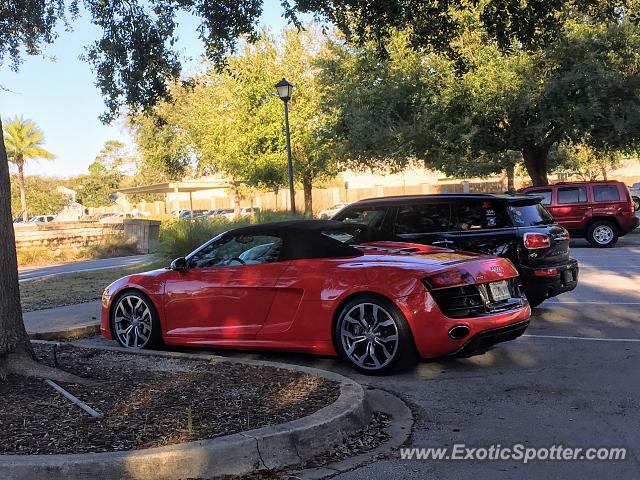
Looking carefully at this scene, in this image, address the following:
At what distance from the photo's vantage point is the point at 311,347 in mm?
6488

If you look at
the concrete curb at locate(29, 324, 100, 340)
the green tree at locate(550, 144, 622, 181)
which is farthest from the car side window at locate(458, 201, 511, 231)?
the green tree at locate(550, 144, 622, 181)

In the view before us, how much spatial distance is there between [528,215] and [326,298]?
383 centimetres

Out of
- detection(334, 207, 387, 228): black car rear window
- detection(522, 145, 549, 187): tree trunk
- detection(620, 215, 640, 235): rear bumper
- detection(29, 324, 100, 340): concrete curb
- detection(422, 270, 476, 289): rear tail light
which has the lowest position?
detection(29, 324, 100, 340): concrete curb

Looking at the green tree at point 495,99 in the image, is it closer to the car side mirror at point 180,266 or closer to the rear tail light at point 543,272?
the rear tail light at point 543,272

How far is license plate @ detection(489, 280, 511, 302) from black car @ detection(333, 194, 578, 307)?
209 cm

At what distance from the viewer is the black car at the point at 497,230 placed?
8.52m

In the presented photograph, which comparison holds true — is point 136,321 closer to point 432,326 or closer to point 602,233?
point 432,326

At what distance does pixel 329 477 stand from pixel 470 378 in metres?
2.61

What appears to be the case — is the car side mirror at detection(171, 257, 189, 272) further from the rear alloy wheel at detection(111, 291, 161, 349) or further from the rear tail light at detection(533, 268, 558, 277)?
the rear tail light at detection(533, 268, 558, 277)

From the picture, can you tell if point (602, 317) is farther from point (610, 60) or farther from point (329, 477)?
point (610, 60)

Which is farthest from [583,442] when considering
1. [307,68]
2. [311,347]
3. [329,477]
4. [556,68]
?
[307,68]

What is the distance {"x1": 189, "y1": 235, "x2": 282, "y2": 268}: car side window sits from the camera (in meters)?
7.11

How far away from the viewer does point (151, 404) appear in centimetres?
498

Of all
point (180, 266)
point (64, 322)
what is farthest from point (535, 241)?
point (64, 322)
